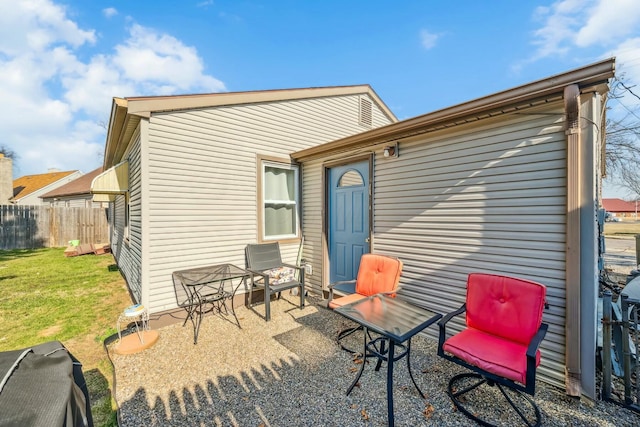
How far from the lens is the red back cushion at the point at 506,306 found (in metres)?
2.37

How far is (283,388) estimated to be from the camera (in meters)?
2.57

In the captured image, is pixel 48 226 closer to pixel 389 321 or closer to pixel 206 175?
pixel 206 175

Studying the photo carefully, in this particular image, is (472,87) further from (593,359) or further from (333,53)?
(593,359)

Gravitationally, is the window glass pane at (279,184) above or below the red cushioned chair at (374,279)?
above

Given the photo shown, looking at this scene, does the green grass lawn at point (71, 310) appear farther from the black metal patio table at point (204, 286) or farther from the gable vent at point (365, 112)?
the gable vent at point (365, 112)

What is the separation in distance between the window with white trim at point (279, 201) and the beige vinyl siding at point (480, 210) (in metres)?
2.10

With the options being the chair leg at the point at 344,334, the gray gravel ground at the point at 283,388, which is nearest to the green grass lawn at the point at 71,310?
the gray gravel ground at the point at 283,388

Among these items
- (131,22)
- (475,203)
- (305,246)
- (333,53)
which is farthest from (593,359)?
(131,22)

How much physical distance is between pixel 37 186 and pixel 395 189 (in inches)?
1120

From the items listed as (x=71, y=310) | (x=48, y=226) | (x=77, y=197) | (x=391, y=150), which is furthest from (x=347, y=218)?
(x=77, y=197)

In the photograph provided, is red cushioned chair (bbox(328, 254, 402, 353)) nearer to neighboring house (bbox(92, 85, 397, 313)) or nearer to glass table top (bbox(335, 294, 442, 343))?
glass table top (bbox(335, 294, 442, 343))

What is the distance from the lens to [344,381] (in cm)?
269

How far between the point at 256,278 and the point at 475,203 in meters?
3.77

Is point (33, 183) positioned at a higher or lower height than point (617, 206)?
higher
